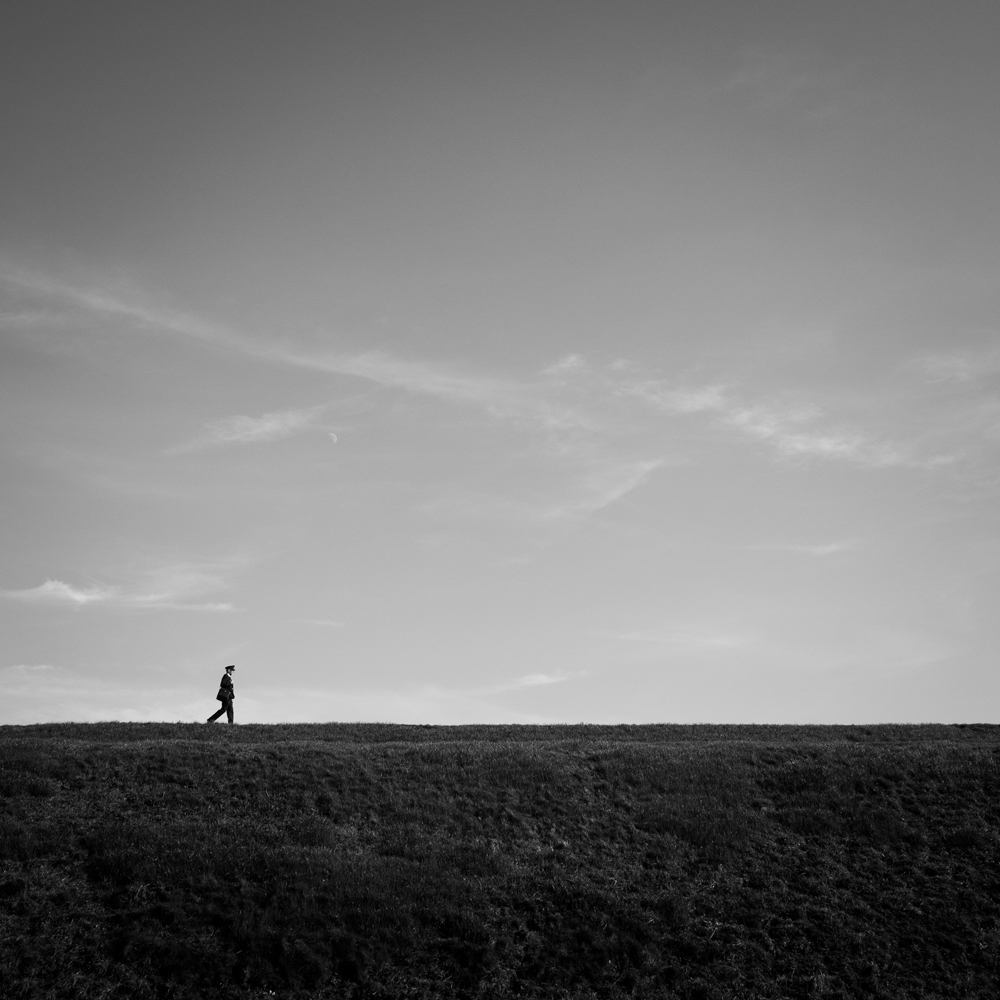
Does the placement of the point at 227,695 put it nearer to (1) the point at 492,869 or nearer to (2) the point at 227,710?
(2) the point at 227,710

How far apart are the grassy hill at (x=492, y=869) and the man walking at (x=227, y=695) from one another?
12.5 ft

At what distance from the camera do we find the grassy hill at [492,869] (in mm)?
21812

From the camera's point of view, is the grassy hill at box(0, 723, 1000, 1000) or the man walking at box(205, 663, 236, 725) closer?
the grassy hill at box(0, 723, 1000, 1000)

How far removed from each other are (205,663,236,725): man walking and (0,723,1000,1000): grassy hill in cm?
382

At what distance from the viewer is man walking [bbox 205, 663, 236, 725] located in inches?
1627

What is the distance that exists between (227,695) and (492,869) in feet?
64.6

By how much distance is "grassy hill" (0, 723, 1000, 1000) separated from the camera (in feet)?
71.6

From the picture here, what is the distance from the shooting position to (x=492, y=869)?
86.5 ft

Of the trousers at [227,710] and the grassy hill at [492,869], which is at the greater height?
the trousers at [227,710]

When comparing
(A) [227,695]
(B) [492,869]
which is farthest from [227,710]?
(B) [492,869]

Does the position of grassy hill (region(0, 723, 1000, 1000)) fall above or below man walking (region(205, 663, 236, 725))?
below

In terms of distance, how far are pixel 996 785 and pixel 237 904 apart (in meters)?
27.3

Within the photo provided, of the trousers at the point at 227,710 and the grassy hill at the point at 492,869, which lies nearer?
the grassy hill at the point at 492,869

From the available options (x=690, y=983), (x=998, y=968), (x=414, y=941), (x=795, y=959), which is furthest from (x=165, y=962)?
(x=998, y=968)
